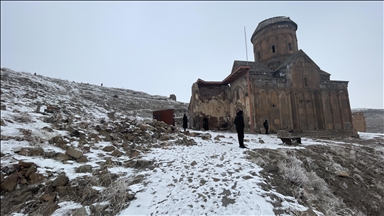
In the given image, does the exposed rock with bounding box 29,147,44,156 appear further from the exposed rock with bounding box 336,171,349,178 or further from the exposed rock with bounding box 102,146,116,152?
the exposed rock with bounding box 336,171,349,178

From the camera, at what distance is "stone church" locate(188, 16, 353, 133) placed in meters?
16.9

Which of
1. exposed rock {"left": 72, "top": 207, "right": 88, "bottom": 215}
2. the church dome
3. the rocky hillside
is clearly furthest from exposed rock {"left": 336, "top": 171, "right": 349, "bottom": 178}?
the church dome

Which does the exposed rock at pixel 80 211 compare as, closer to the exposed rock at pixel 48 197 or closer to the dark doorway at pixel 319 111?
the exposed rock at pixel 48 197

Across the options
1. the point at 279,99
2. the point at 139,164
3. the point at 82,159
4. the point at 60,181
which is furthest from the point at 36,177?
the point at 279,99

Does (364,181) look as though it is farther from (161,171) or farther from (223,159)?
(161,171)

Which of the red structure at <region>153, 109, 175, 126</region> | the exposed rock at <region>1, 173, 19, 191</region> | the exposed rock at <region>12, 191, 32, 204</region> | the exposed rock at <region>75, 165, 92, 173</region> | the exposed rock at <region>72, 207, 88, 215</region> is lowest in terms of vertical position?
the exposed rock at <region>72, 207, 88, 215</region>

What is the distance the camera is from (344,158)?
7516 millimetres

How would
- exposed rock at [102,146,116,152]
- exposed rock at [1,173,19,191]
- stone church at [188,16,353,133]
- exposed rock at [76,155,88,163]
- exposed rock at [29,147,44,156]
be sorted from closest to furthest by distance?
exposed rock at [1,173,19,191] → exposed rock at [29,147,44,156] → exposed rock at [76,155,88,163] → exposed rock at [102,146,116,152] → stone church at [188,16,353,133]

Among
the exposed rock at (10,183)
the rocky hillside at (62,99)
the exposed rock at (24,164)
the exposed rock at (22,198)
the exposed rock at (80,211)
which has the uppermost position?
the rocky hillside at (62,99)

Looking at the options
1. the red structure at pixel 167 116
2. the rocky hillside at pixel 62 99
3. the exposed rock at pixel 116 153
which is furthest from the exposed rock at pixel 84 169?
the rocky hillside at pixel 62 99

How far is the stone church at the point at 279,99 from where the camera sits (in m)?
16.9

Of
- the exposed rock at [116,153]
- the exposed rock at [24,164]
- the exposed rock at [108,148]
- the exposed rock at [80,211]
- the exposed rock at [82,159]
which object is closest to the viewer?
the exposed rock at [80,211]

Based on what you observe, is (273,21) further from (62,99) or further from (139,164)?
(62,99)

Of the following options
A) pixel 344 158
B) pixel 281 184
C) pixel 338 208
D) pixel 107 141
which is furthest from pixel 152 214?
pixel 344 158
